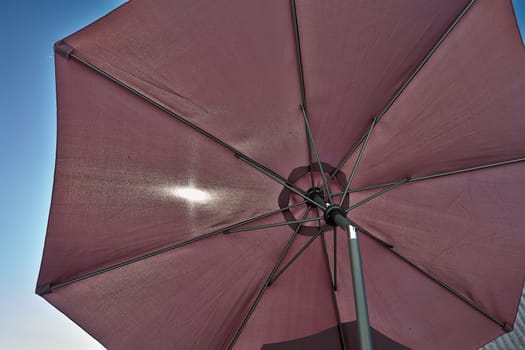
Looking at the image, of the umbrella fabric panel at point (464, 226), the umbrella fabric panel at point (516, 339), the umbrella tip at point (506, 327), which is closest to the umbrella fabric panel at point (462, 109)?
the umbrella fabric panel at point (464, 226)

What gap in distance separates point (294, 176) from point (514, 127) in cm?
131

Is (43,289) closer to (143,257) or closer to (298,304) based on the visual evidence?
(143,257)

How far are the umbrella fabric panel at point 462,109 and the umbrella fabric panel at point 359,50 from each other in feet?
0.31

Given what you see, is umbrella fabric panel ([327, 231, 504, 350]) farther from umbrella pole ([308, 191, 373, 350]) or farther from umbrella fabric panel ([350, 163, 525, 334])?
umbrella pole ([308, 191, 373, 350])

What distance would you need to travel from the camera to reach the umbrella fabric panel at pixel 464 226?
2.05m

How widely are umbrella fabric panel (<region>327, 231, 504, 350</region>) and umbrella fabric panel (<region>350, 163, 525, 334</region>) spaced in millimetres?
83

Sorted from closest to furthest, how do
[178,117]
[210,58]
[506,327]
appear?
1. [210,58]
2. [178,117]
3. [506,327]

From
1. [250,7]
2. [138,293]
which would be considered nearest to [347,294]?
[138,293]

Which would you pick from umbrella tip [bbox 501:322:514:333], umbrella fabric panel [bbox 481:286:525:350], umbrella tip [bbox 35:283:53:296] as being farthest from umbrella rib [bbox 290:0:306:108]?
umbrella fabric panel [bbox 481:286:525:350]

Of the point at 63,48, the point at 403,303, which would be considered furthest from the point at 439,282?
the point at 63,48

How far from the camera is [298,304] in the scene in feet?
6.89

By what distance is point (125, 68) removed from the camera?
152cm

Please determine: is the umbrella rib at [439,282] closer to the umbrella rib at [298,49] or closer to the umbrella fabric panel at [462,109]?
the umbrella fabric panel at [462,109]

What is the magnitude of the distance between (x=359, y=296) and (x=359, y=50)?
44.1 inches
